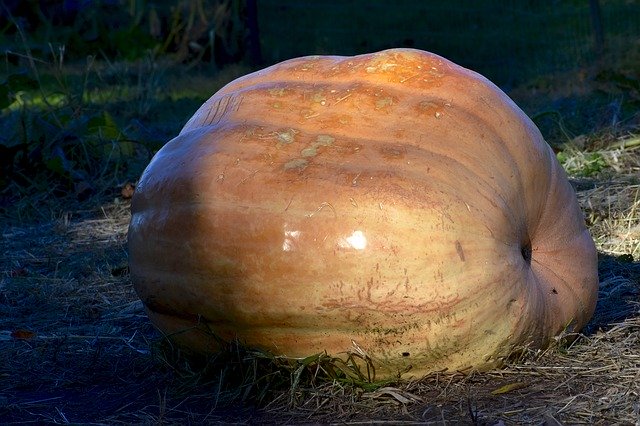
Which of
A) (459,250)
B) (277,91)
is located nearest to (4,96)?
(277,91)

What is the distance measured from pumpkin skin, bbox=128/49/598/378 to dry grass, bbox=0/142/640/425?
73 millimetres

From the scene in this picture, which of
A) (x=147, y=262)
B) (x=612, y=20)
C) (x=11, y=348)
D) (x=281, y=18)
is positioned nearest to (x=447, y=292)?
(x=147, y=262)

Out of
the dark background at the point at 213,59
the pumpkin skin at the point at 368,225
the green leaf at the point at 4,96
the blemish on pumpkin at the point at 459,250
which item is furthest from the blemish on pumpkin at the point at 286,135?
the green leaf at the point at 4,96

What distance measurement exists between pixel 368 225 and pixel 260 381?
0.51 m

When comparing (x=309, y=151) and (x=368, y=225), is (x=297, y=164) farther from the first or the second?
(x=368, y=225)

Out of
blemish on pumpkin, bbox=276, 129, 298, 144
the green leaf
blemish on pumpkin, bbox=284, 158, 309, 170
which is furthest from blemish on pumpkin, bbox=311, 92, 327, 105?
the green leaf

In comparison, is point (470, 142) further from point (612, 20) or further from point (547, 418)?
point (612, 20)

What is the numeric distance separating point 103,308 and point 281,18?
594cm

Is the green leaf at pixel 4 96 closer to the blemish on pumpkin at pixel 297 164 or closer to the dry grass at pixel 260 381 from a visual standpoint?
the dry grass at pixel 260 381

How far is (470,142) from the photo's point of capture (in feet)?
8.67

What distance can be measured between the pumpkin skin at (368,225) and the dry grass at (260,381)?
7 centimetres

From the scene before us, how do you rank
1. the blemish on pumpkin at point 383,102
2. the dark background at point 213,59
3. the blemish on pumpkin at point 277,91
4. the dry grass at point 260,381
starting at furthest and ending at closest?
1. the dark background at point 213,59
2. the blemish on pumpkin at point 277,91
3. the blemish on pumpkin at point 383,102
4. the dry grass at point 260,381

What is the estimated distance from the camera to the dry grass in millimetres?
2418

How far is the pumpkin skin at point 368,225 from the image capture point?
2.44m
